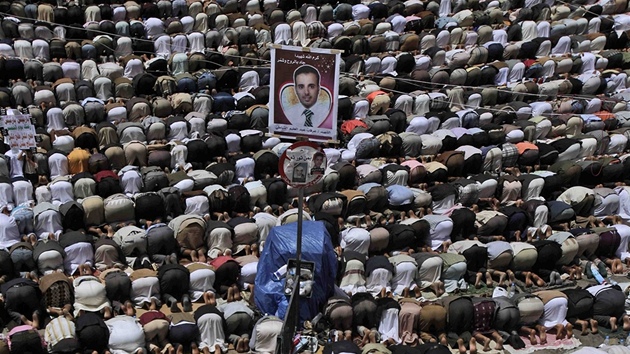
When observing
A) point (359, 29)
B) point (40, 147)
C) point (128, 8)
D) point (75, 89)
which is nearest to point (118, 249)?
point (40, 147)

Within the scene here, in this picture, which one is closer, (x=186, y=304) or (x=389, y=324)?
(x=389, y=324)

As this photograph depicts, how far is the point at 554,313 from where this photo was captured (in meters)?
16.1

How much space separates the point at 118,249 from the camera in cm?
1627

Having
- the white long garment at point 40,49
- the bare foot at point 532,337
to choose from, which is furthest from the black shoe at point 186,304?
the white long garment at point 40,49

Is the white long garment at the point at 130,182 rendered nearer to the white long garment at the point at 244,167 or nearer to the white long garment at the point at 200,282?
the white long garment at the point at 244,167

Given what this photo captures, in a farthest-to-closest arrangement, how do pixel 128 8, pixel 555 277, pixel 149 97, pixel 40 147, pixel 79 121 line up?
pixel 128 8
pixel 149 97
pixel 79 121
pixel 40 147
pixel 555 277

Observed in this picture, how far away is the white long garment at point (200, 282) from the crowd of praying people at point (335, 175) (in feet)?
0.08

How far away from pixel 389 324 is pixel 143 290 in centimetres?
409

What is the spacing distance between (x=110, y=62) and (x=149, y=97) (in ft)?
5.29

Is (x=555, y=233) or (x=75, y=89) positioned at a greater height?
(x=75, y=89)

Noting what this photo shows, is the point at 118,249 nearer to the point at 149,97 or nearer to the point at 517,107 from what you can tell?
the point at 149,97

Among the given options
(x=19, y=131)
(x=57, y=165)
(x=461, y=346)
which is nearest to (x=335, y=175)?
(x=461, y=346)

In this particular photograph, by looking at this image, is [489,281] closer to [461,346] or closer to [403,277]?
[403,277]

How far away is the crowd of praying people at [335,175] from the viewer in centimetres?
1533
